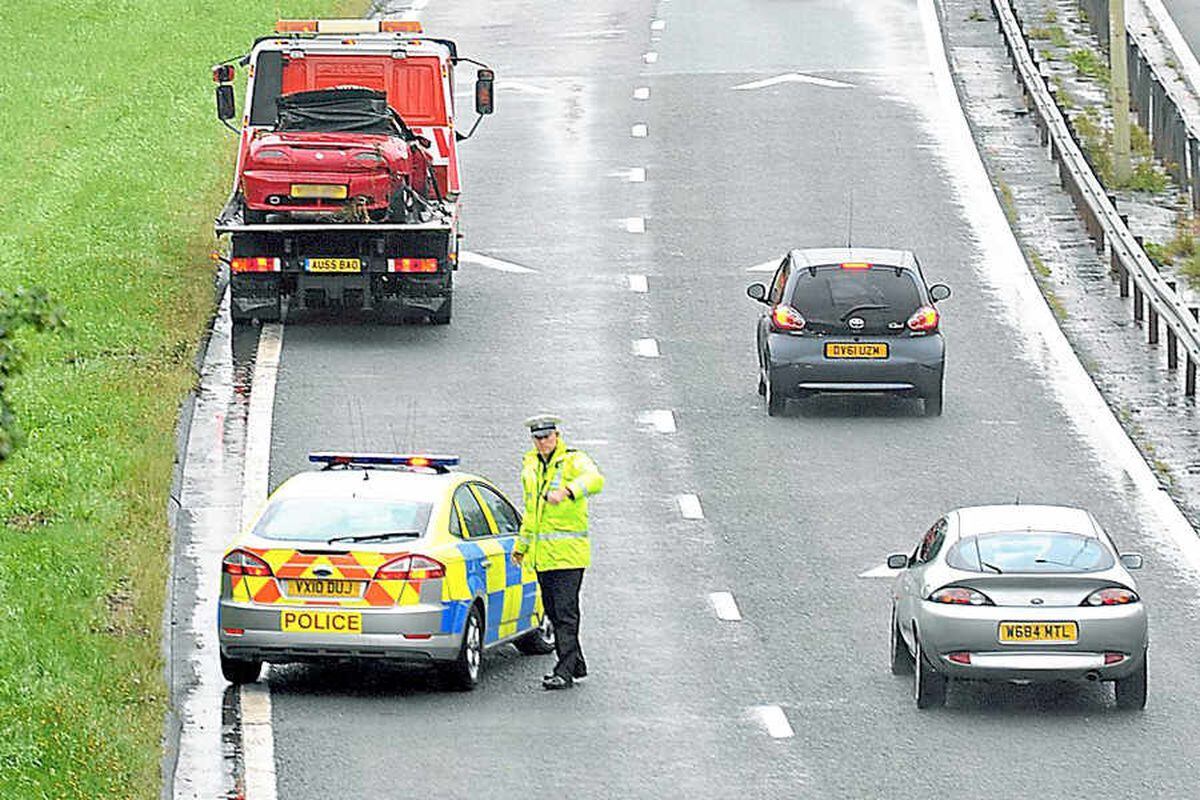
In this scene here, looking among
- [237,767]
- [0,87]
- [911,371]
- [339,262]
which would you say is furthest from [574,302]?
[0,87]

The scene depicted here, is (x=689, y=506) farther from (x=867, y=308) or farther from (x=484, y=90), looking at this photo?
(x=484, y=90)

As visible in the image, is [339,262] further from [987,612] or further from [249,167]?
[987,612]

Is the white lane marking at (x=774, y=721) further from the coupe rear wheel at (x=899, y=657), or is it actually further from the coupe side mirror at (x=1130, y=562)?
the coupe side mirror at (x=1130, y=562)

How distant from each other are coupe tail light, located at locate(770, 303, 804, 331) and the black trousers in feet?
30.8

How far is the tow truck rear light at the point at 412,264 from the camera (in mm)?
28578

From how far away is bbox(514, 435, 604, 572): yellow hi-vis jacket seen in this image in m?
17.0

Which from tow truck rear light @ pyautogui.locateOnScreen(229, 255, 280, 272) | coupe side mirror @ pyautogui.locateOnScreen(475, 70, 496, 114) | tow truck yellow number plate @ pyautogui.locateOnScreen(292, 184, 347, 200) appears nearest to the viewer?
tow truck yellow number plate @ pyautogui.locateOnScreen(292, 184, 347, 200)

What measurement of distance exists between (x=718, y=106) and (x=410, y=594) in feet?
91.9

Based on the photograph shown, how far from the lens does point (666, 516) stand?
72.5 ft

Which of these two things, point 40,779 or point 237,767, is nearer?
point 40,779

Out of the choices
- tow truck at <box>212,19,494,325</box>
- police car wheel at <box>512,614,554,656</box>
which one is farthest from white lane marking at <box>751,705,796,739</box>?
tow truck at <box>212,19,494,325</box>

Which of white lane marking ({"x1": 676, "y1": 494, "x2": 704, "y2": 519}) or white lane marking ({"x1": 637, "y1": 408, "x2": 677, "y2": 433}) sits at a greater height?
white lane marking ({"x1": 676, "y1": 494, "x2": 704, "y2": 519})

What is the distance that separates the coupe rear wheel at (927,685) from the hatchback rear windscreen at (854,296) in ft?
31.7

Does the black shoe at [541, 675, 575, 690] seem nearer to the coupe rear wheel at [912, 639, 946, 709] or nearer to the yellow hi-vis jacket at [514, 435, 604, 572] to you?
the yellow hi-vis jacket at [514, 435, 604, 572]
